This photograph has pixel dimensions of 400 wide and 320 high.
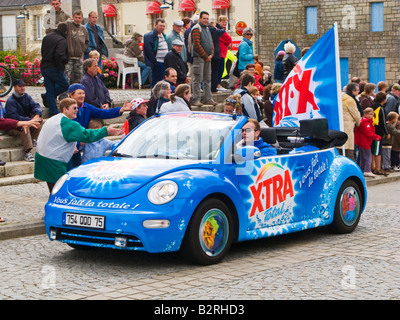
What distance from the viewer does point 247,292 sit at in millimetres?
7160

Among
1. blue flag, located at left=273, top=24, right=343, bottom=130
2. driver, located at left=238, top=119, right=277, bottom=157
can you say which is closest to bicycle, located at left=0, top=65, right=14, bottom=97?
blue flag, located at left=273, top=24, right=343, bottom=130

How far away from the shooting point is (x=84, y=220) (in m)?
8.25

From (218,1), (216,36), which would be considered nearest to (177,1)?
(218,1)

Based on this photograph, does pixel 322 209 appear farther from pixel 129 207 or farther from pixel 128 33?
pixel 128 33

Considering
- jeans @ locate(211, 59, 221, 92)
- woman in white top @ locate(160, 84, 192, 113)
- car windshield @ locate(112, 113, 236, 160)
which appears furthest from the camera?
jeans @ locate(211, 59, 221, 92)

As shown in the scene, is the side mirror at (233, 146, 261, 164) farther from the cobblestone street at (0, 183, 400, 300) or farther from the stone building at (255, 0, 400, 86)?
the stone building at (255, 0, 400, 86)

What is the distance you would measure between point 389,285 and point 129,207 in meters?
2.59

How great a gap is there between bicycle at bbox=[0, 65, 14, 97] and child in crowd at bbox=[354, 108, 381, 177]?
8.35 m

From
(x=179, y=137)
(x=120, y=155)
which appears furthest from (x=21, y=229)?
(x=179, y=137)

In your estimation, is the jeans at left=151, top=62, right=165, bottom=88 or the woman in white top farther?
the jeans at left=151, top=62, right=165, bottom=88

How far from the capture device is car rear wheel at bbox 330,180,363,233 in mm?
10422

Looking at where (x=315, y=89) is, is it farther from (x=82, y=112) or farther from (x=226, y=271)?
(x=226, y=271)

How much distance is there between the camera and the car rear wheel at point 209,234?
8.19 metres

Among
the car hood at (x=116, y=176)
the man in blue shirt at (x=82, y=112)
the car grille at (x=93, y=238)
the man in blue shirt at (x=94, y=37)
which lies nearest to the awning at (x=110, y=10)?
the man in blue shirt at (x=94, y=37)
